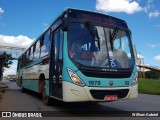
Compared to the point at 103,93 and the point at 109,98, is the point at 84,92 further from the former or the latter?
the point at 109,98

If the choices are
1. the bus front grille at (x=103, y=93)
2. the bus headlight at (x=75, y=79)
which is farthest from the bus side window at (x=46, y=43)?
the bus front grille at (x=103, y=93)

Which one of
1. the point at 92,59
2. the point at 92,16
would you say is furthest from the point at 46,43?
the point at 92,59

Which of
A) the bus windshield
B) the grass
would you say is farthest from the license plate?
the grass

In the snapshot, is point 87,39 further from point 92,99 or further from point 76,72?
point 92,99

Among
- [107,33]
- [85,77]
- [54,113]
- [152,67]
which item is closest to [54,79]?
[54,113]

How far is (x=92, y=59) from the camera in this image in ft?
30.0

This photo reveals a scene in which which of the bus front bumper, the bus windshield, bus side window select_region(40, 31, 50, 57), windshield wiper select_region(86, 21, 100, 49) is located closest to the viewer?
the bus front bumper

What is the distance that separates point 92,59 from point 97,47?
506 millimetres

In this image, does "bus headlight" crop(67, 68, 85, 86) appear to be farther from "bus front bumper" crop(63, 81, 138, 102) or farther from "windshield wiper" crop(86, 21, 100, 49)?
"windshield wiper" crop(86, 21, 100, 49)

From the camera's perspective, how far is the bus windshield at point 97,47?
9180 millimetres

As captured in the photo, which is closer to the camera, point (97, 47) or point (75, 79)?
point (75, 79)

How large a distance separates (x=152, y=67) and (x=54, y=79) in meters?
78.4

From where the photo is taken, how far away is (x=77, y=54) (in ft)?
30.1

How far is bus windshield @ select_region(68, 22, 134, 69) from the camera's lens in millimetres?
9180
